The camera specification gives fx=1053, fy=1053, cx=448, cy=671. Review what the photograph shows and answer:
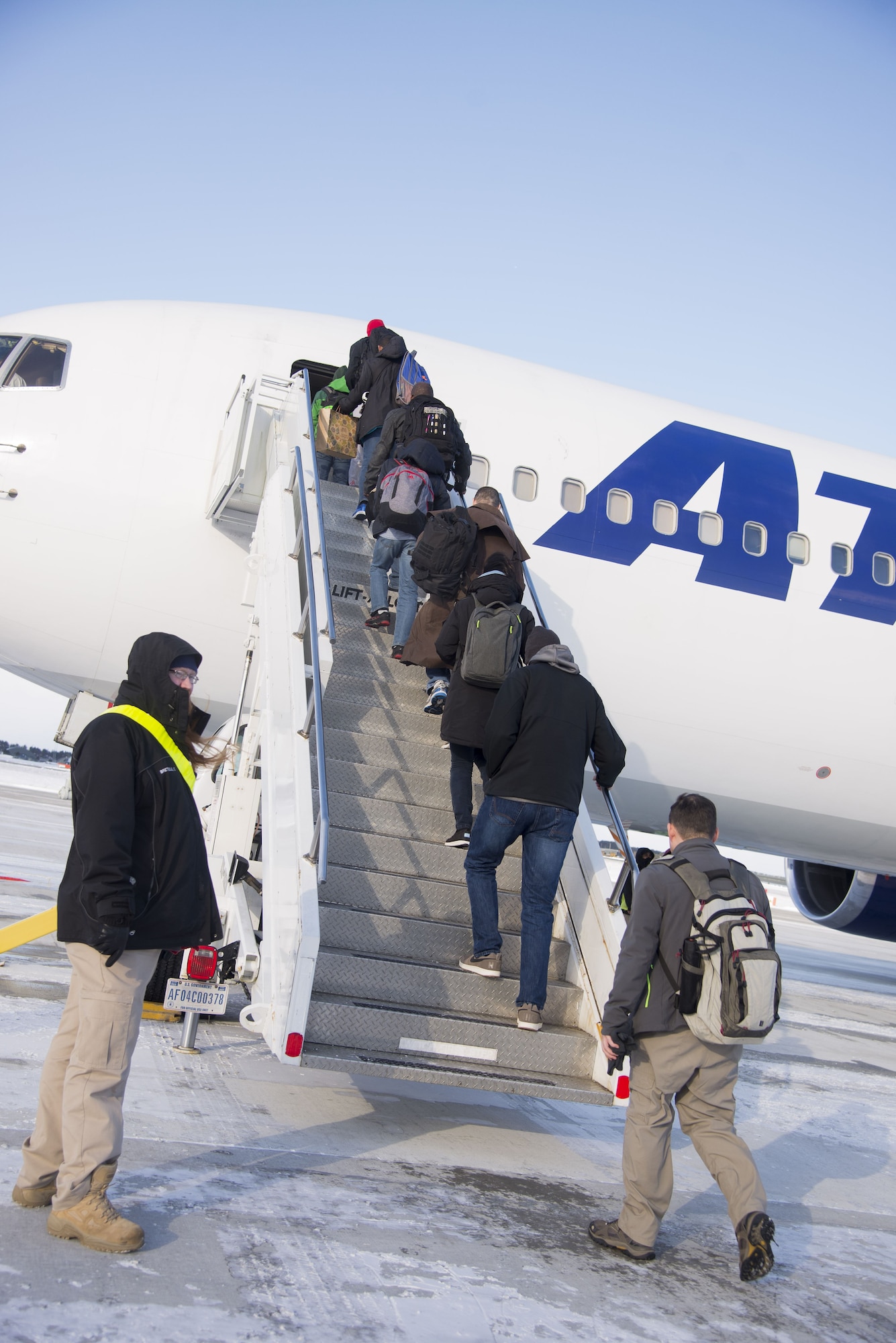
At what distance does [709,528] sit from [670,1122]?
588 cm

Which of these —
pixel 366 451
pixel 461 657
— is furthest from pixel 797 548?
Result: pixel 461 657

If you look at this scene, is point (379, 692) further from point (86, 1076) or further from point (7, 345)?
point (7, 345)

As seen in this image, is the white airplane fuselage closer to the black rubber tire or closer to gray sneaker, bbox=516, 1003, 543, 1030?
the black rubber tire

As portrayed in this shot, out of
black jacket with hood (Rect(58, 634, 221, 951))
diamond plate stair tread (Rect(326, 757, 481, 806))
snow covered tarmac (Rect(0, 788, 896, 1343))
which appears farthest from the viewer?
diamond plate stair tread (Rect(326, 757, 481, 806))

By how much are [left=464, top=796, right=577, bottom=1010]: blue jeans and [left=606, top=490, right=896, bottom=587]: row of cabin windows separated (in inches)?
170

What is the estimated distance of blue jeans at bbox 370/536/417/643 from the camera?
5.87 meters

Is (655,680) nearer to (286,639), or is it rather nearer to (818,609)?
(818,609)

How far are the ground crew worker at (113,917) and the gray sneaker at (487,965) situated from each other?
61.2 inches

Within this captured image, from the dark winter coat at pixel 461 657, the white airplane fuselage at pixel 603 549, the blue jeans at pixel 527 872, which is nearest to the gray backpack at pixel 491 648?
the dark winter coat at pixel 461 657

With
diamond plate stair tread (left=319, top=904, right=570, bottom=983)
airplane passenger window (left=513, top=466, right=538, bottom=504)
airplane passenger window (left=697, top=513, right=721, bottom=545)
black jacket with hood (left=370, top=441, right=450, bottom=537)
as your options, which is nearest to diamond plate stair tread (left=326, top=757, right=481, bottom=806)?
diamond plate stair tread (left=319, top=904, right=570, bottom=983)

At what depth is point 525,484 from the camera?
7.98 metres

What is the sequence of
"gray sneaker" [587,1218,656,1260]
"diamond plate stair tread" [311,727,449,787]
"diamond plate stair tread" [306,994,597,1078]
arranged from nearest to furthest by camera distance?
"gray sneaker" [587,1218,656,1260] → "diamond plate stair tread" [306,994,597,1078] → "diamond plate stair tread" [311,727,449,787]

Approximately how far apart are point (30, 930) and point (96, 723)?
6.82ft

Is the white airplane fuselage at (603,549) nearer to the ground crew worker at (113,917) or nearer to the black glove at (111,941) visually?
the ground crew worker at (113,917)
